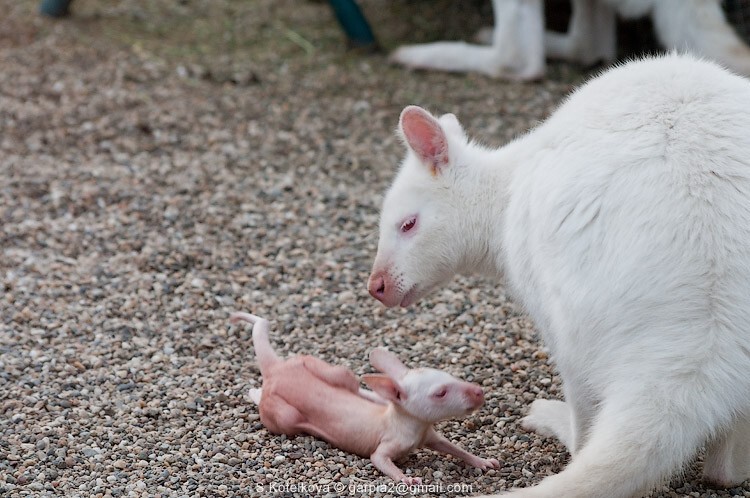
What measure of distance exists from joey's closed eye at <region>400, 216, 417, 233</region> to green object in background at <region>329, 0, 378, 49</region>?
361 cm

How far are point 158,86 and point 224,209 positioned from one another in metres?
1.61

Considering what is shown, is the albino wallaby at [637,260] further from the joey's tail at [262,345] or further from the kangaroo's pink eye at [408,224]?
the joey's tail at [262,345]

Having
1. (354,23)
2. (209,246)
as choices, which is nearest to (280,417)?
(209,246)

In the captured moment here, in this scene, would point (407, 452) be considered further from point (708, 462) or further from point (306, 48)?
point (306, 48)

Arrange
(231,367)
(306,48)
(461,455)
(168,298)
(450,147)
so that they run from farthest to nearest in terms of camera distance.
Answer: (306,48) → (168,298) → (231,367) → (450,147) → (461,455)

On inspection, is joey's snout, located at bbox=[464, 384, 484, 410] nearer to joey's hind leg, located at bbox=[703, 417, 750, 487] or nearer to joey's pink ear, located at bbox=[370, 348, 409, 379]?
joey's pink ear, located at bbox=[370, 348, 409, 379]

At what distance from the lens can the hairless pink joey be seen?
3094 mm

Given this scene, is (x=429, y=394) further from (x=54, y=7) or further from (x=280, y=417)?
(x=54, y=7)

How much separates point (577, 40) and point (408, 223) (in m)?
3.57

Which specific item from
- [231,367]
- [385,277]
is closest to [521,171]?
[385,277]

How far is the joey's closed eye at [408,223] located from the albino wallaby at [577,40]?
2.92 m

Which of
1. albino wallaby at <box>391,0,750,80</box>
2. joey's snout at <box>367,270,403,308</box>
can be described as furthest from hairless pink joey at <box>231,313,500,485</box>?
albino wallaby at <box>391,0,750,80</box>

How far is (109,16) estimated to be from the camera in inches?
286

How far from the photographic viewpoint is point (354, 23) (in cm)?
677
